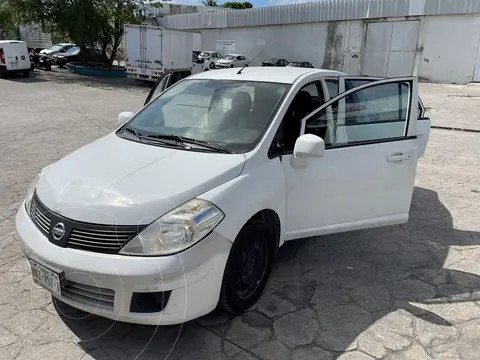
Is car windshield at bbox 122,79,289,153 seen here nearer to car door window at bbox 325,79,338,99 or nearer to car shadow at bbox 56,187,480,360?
A: car door window at bbox 325,79,338,99

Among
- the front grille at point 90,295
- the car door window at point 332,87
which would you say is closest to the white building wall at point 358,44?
the car door window at point 332,87

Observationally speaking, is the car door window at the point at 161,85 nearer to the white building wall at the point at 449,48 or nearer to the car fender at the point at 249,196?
the car fender at the point at 249,196

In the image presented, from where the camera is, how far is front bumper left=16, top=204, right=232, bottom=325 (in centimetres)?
219

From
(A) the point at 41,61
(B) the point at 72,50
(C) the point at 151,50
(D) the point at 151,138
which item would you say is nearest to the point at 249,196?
(D) the point at 151,138

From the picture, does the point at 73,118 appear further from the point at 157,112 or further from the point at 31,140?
the point at 157,112

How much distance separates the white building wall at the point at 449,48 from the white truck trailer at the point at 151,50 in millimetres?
15535

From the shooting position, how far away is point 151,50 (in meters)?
20.1

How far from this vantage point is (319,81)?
367cm

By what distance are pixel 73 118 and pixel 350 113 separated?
8974 millimetres

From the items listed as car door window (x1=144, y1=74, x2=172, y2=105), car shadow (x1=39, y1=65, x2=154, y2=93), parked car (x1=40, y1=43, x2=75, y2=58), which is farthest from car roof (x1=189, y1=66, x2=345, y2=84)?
parked car (x1=40, y1=43, x2=75, y2=58)

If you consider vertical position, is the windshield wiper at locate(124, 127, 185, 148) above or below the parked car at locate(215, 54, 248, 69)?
above

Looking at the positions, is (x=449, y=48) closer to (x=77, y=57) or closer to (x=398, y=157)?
(x=77, y=57)

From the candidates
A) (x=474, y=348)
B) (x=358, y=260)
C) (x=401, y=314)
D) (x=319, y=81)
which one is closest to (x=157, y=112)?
(x=319, y=81)

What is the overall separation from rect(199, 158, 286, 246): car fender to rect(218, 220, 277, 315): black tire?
0.39ft
